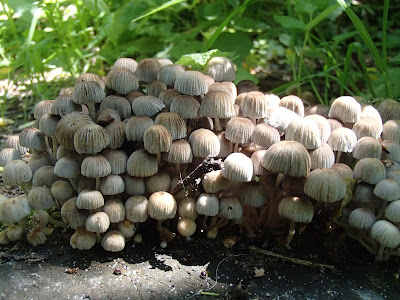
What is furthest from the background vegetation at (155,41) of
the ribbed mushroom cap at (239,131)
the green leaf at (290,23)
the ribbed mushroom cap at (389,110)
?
the ribbed mushroom cap at (239,131)

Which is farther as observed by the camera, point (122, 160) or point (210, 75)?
point (210, 75)

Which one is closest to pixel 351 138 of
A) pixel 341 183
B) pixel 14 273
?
pixel 341 183

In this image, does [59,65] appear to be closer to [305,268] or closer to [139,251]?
[139,251]

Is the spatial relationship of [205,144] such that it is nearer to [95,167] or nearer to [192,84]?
[192,84]

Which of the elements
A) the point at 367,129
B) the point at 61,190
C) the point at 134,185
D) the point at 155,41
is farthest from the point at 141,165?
the point at 155,41

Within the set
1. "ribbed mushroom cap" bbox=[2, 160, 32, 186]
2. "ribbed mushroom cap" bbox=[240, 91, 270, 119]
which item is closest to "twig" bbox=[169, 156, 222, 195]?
"ribbed mushroom cap" bbox=[240, 91, 270, 119]

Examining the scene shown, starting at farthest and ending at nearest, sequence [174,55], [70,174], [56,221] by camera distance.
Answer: [174,55] < [56,221] < [70,174]
